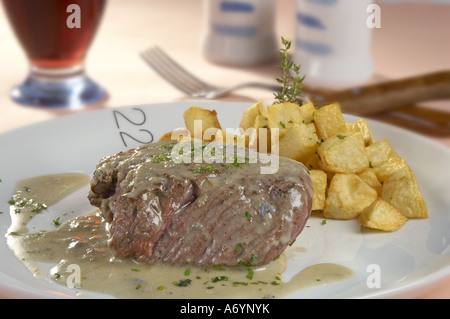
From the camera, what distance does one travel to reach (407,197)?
2.68 m

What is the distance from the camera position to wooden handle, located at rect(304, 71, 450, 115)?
3848 millimetres

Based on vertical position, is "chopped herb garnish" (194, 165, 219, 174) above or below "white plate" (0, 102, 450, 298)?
above

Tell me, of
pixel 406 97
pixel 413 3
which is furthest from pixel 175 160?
pixel 413 3

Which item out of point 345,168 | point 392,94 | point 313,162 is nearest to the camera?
point 345,168

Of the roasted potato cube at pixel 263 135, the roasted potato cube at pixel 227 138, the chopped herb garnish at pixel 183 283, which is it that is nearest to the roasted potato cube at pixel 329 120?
the roasted potato cube at pixel 263 135

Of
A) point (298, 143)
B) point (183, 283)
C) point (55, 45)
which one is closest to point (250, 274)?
point (183, 283)

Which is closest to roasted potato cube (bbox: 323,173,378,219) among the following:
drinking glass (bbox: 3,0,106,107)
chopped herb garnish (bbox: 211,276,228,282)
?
chopped herb garnish (bbox: 211,276,228,282)

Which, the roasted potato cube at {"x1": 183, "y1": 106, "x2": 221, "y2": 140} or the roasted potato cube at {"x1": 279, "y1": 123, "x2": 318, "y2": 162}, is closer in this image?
the roasted potato cube at {"x1": 279, "y1": 123, "x2": 318, "y2": 162}

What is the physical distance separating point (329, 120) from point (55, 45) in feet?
6.26

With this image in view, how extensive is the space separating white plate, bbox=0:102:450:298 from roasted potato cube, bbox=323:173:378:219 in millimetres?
51

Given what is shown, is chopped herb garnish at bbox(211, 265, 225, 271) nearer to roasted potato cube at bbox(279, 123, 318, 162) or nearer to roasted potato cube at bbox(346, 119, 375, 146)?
roasted potato cube at bbox(279, 123, 318, 162)

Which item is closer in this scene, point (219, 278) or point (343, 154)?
point (219, 278)

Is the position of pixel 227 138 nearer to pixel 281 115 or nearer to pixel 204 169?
pixel 281 115
